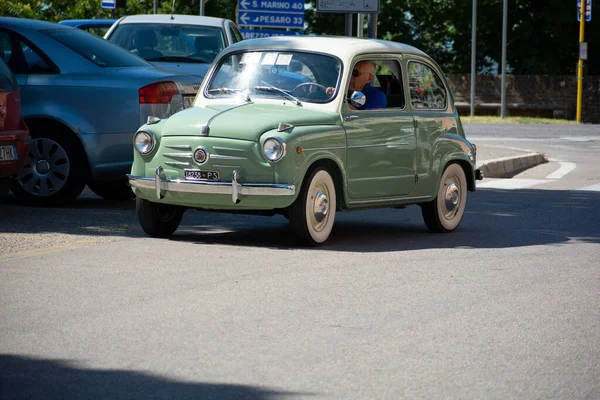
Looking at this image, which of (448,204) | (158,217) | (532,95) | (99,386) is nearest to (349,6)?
(448,204)

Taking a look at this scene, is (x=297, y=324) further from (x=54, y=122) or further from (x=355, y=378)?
(x=54, y=122)

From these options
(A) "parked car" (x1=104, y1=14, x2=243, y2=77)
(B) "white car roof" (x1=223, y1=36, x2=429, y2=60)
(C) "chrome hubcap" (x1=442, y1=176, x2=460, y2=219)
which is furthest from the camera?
(A) "parked car" (x1=104, y1=14, x2=243, y2=77)

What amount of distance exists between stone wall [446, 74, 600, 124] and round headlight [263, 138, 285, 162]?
39.3 metres

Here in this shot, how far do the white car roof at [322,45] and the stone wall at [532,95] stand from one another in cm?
3750

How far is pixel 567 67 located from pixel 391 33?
8.40m

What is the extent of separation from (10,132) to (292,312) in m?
5.03

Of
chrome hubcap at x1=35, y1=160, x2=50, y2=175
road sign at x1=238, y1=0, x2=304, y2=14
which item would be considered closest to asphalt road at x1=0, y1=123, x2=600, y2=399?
chrome hubcap at x1=35, y1=160, x2=50, y2=175

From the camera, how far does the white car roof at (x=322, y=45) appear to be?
10.4 meters

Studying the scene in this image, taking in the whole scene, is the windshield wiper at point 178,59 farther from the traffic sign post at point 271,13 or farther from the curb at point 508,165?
the traffic sign post at point 271,13

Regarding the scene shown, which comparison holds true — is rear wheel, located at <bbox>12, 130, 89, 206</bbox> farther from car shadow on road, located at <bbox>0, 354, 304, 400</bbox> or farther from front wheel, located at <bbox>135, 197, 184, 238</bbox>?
car shadow on road, located at <bbox>0, 354, 304, 400</bbox>

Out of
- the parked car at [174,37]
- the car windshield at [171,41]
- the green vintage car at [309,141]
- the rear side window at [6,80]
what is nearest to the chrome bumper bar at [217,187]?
the green vintage car at [309,141]

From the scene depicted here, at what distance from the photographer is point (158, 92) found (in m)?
11.8

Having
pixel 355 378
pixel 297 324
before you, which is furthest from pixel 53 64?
pixel 355 378

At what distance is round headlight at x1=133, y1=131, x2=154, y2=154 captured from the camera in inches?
380
